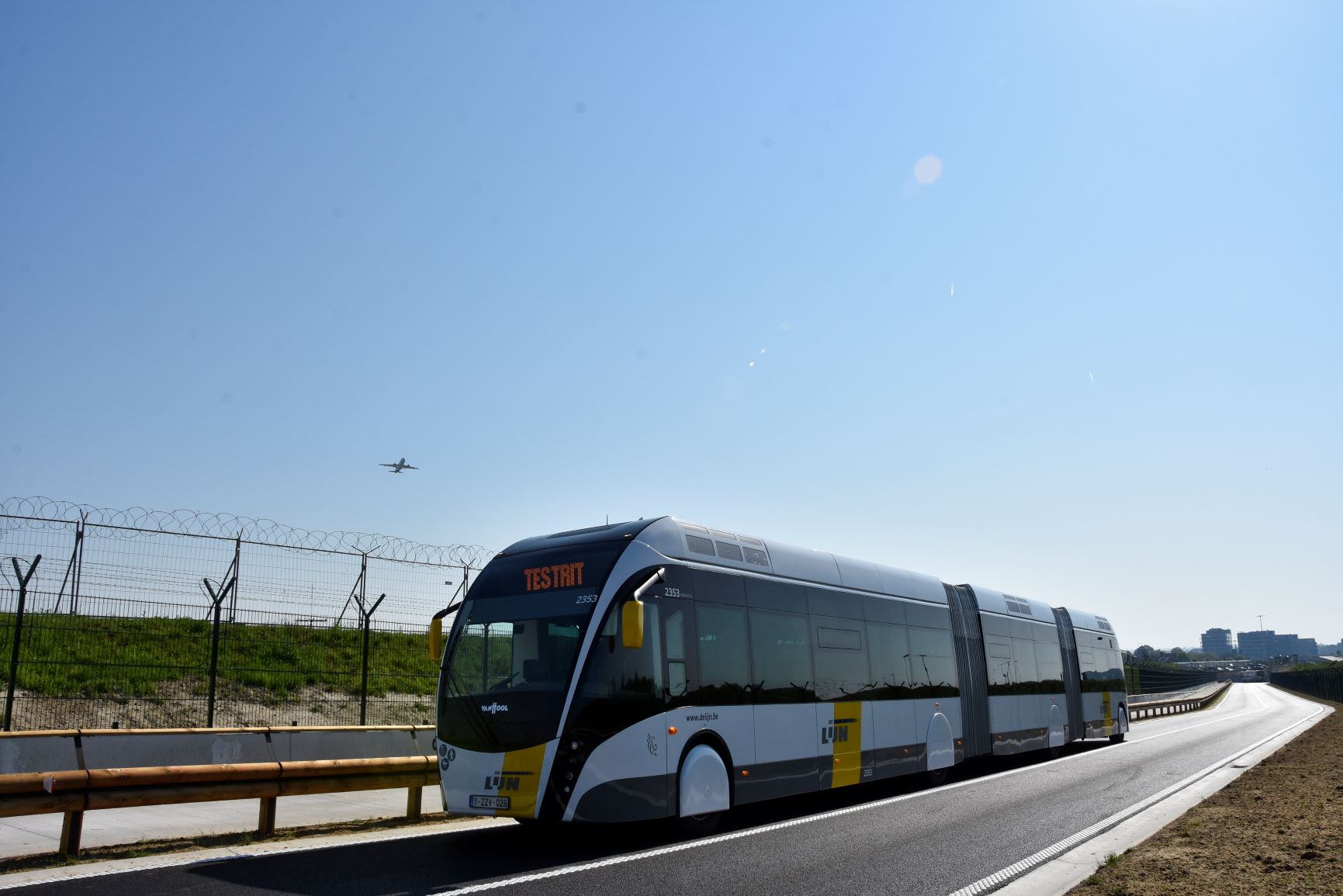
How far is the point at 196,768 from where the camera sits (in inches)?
388

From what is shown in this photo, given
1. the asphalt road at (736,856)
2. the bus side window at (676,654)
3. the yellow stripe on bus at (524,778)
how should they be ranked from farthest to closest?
1. the bus side window at (676,654)
2. the yellow stripe on bus at (524,778)
3. the asphalt road at (736,856)

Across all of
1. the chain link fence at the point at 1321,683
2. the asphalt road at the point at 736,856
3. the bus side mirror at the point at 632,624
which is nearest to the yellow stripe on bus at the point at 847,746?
the asphalt road at the point at 736,856

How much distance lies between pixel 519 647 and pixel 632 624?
149cm

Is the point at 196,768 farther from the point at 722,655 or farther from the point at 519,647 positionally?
the point at 722,655

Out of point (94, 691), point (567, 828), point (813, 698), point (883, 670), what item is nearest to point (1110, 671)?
point (883, 670)

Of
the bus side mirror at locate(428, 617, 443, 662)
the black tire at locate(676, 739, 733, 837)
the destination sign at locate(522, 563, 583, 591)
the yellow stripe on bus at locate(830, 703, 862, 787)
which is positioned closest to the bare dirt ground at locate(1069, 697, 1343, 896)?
the yellow stripe on bus at locate(830, 703, 862, 787)

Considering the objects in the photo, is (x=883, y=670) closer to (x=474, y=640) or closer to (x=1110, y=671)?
(x=474, y=640)

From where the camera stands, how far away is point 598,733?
399 inches

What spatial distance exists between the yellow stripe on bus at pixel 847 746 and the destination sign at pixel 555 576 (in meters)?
5.03

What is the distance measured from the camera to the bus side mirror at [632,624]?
33.1ft

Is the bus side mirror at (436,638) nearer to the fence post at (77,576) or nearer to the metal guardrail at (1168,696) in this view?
the fence post at (77,576)

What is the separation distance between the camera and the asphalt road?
316 inches

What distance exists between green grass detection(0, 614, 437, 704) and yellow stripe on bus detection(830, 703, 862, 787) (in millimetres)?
9120

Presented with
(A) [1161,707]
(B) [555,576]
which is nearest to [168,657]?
(B) [555,576]
